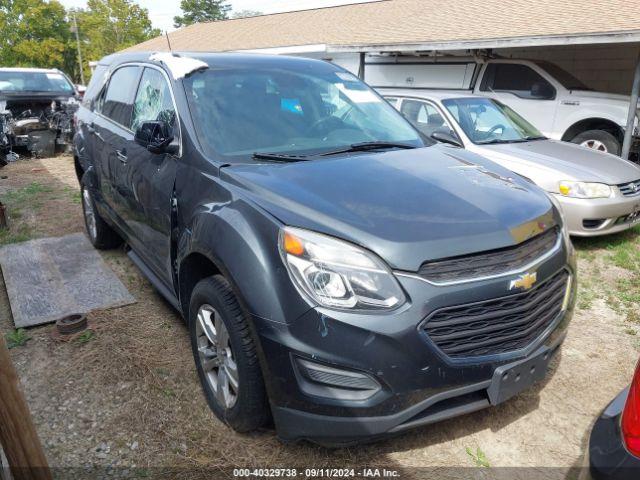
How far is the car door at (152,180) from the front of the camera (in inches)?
117

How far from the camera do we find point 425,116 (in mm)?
6184

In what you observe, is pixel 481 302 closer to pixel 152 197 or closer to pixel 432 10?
pixel 152 197

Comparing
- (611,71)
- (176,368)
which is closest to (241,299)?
(176,368)

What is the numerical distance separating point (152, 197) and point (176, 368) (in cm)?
106

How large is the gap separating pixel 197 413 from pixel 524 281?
1.78 meters

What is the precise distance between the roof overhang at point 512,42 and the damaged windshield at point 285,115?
562cm

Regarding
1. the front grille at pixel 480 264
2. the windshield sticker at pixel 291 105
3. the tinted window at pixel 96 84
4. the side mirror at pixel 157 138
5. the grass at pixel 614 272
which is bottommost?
the grass at pixel 614 272

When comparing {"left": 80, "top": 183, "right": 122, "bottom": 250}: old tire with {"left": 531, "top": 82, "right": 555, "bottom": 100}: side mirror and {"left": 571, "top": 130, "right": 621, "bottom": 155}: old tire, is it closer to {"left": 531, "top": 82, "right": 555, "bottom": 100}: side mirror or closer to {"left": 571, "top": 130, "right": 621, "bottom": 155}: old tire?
{"left": 571, "top": 130, "right": 621, "bottom": 155}: old tire

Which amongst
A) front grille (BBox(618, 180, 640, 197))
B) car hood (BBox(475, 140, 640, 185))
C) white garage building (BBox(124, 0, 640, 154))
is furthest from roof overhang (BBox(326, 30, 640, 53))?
front grille (BBox(618, 180, 640, 197))

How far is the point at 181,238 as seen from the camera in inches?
108

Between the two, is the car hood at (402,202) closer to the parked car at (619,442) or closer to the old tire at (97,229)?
the parked car at (619,442)

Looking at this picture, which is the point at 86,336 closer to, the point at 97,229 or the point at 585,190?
the point at 97,229

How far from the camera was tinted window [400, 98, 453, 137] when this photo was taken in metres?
5.98

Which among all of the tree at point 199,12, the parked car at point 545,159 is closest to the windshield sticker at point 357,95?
the parked car at point 545,159
